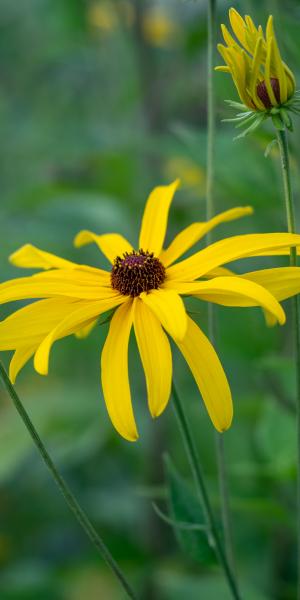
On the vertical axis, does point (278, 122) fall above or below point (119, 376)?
above

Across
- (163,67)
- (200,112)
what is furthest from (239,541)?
(200,112)

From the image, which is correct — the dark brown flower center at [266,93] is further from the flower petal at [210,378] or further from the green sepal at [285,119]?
the flower petal at [210,378]

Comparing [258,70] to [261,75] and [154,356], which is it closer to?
[261,75]

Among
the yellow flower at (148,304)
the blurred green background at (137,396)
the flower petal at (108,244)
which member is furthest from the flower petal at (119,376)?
the blurred green background at (137,396)

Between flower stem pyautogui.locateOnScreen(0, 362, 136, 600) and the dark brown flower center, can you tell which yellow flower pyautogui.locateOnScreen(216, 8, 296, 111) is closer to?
the dark brown flower center

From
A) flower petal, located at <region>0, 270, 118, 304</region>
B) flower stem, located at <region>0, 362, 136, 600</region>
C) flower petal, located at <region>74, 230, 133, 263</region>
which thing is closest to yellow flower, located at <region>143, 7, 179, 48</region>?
flower petal, located at <region>74, 230, 133, 263</region>

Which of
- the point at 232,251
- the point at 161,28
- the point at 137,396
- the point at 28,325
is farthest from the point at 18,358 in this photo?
the point at 161,28
